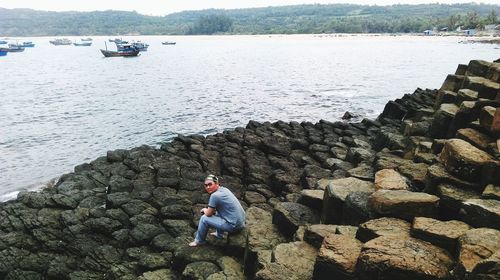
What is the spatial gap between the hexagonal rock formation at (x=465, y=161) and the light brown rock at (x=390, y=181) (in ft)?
3.61

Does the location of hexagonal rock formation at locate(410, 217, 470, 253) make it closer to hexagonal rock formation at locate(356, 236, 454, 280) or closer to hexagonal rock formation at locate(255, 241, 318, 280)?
hexagonal rock formation at locate(356, 236, 454, 280)

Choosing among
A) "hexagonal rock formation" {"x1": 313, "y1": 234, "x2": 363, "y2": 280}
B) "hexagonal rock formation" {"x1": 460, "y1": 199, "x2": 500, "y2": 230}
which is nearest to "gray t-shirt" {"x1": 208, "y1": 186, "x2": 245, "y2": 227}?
"hexagonal rock formation" {"x1": 313, "y1": 234, "x2": 363, "y2": 280}

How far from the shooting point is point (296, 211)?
33.7 feet

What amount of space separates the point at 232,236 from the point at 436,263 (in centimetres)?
516

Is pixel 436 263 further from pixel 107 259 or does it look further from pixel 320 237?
pixel 107 259

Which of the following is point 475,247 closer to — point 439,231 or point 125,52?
point 439,231

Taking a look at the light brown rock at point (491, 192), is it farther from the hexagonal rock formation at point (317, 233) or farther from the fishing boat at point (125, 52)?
the fishing boat at point (125, 52)

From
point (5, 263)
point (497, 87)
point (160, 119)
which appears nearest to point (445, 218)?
point (497, 87)

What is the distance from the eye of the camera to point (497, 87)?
14.3 m

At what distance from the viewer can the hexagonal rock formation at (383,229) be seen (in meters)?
7.34

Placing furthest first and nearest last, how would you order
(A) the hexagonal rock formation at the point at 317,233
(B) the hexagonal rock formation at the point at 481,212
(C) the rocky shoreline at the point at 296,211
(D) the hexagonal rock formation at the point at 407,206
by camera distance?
(A) the hexagonal rock formation at the point at 317,233
(D) the hexagonal rock formation at the point at 407,206
(B) the hexagonal rock formation at the point at 481,212
(C) the rocky shoreline at the point at 296,211

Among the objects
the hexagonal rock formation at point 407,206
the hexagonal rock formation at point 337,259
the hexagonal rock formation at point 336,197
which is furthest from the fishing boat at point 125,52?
the hexagonal rock formation at point 337,259

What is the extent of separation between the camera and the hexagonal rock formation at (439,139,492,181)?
28.5 ft

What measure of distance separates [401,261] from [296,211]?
430cm
